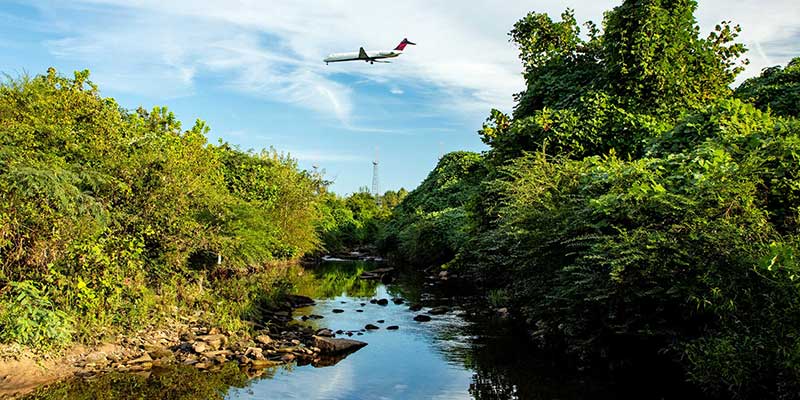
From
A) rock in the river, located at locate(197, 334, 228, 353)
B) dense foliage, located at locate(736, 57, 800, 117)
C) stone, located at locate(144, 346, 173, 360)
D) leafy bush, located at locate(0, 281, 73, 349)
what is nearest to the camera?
leafy bush, located at locate(0, 281, 73, 349)

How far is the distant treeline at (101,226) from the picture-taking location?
12.5m

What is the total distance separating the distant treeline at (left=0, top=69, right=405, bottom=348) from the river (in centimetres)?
224

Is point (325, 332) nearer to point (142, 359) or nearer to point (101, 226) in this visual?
point (142, 359)

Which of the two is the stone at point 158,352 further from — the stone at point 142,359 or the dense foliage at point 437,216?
the dense foliage at point 437,216

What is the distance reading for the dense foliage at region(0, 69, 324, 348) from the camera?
12.5m

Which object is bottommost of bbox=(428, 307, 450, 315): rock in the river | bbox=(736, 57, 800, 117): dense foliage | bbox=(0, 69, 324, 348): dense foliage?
bbox=(428, 307, 450, 315): rock in the river

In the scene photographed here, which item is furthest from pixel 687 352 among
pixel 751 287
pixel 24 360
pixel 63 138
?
pixel 63 138

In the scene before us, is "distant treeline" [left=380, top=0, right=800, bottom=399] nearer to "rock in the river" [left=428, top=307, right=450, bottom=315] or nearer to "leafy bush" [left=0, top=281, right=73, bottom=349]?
"rock in the river" [left=428, top=307, right=450, bottom=315]

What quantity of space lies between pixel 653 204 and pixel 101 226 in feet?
41.7

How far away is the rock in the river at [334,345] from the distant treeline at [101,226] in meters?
2.78

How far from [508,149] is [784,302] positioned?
54.8 feet

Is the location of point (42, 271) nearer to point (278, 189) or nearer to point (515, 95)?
point (515, 95)

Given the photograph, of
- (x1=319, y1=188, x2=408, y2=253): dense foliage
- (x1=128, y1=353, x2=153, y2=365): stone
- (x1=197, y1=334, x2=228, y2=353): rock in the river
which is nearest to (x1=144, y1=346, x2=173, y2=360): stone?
(x1=128, y1=353, x2=153, y2=365): stone

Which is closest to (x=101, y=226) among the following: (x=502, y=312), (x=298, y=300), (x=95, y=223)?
(x=95, y=223)
